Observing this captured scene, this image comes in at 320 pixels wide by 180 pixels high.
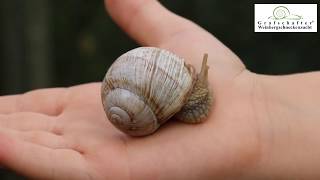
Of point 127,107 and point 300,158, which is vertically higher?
point 127,107

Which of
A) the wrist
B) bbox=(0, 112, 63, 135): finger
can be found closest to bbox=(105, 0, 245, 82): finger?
the wrist

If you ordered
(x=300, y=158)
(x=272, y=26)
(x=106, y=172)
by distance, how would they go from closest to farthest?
(x=106, y=172)
(x=300, y=158)
(x=272, y=26)

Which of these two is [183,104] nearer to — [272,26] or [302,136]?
[302,136]

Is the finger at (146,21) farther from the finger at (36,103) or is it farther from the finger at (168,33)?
the finger at (36,103)

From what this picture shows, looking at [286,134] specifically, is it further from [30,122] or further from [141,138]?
[30,122]

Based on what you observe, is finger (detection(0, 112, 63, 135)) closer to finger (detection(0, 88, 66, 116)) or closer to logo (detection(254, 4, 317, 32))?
finger (detection(0, 88, 66, 116))

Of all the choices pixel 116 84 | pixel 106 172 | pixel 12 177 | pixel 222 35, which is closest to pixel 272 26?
pixel 222 35
